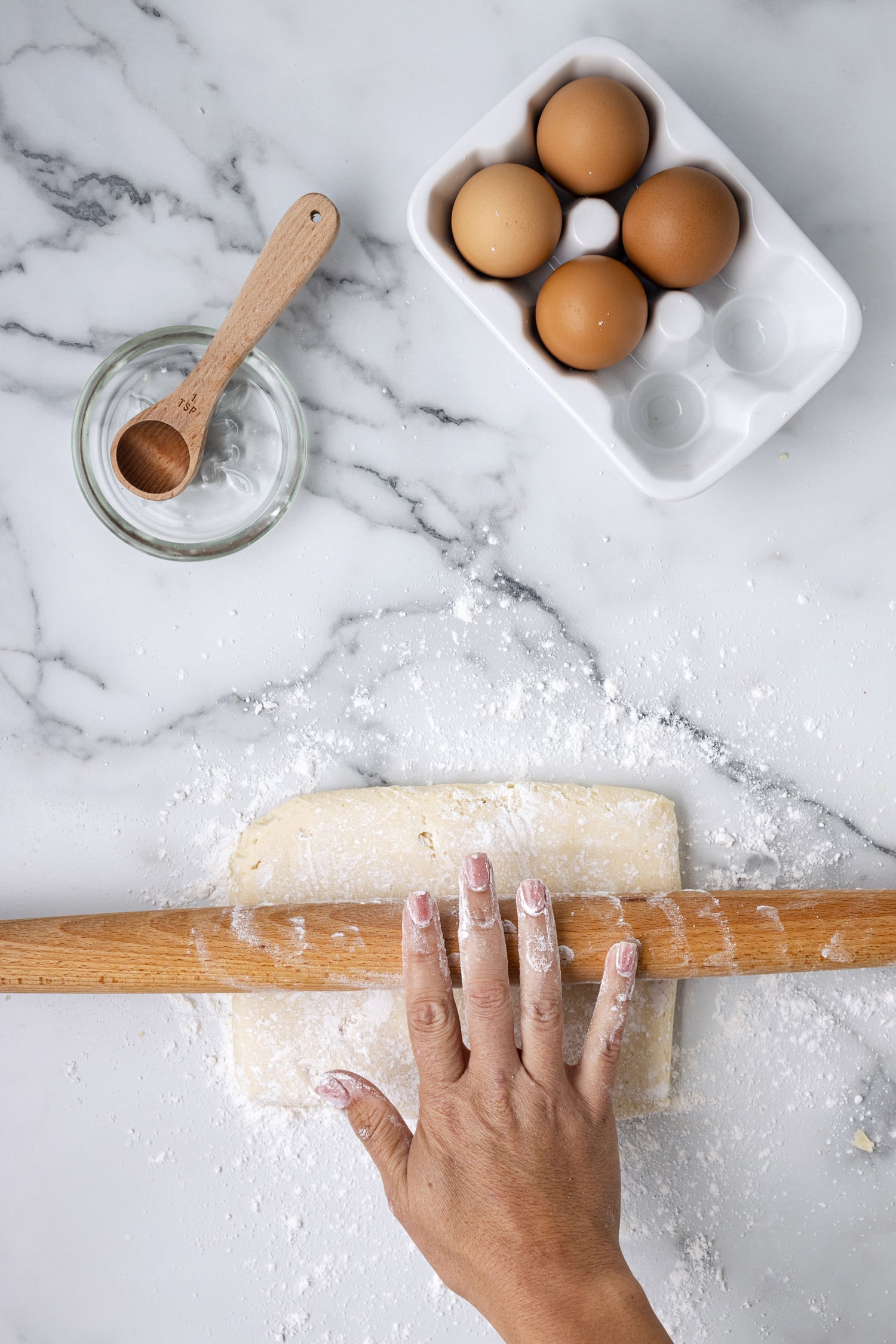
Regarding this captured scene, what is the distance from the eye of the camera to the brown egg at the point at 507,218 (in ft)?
3.06

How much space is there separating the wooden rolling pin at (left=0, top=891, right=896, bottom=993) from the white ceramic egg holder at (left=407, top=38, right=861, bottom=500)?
456 mm

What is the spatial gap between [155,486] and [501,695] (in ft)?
1.55

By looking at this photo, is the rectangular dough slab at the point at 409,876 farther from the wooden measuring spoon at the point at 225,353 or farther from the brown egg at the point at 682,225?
the brown egg at the point at 682,225

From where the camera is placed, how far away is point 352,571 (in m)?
1.11

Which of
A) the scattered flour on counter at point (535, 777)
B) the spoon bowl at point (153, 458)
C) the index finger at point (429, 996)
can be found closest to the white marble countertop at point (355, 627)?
the scattered flour on counter at point (535, 777)

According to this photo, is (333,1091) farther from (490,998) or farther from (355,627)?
(355,627)

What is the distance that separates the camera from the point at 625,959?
3.08 feet

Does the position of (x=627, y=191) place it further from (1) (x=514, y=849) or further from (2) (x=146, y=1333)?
(2) (x=146, y=1333)

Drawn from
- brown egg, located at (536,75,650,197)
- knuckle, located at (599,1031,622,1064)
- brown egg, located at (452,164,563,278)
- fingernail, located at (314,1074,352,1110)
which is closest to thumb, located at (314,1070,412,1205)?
fingernail, located at (314,1074,352,1110)

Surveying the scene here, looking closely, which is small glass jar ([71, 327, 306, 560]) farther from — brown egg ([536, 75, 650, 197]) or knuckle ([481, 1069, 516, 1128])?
knuckle ([481, 1069, 516, 1128])

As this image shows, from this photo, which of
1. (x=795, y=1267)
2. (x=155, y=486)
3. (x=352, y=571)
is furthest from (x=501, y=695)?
(x=795, y=1267)

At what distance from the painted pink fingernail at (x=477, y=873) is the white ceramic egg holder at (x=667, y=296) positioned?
434 mm

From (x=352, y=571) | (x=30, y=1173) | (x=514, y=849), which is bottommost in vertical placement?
(x=30, y=1173)

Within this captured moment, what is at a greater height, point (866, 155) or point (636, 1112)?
point (866, 155)
